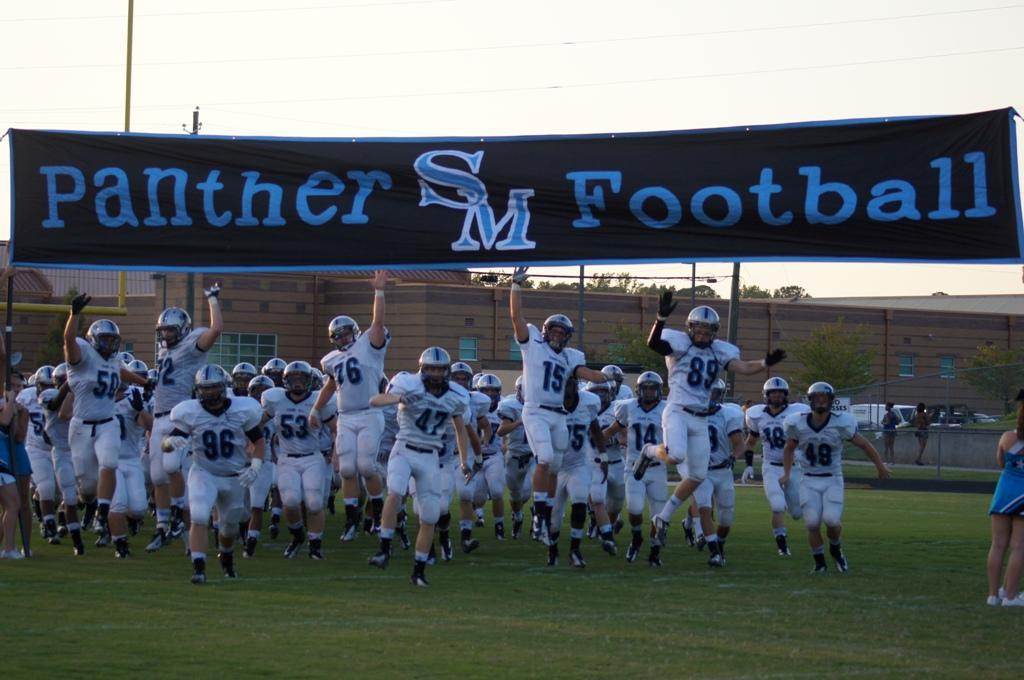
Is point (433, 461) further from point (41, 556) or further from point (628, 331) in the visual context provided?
point (628, 331)

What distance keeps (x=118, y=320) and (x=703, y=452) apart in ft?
138

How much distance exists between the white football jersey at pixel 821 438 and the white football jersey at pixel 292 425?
462 centimetres

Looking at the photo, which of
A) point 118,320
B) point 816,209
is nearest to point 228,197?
point 816,209

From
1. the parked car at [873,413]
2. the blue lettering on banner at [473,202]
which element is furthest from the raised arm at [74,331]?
the parked car at [873,413]

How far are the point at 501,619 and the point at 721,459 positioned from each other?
5.96 meters

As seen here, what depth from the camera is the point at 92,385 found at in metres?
14.6

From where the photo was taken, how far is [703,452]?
558 inches

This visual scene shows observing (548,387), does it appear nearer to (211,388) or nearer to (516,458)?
(211,388)

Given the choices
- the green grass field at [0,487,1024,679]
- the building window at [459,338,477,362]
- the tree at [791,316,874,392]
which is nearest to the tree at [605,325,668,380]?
the building window at [459,338,477,362]

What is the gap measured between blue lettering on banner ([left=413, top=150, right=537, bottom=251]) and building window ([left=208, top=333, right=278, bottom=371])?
1560 inches

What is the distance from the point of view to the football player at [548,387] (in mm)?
14336

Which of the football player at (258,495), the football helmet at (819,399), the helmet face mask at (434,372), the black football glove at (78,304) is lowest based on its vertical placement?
the football player at (258,495)

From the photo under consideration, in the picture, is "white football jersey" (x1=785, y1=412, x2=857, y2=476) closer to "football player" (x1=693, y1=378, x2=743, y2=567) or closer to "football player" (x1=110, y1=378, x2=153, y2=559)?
"football player" (x1=693, y1=378, x2=743, y2=567)

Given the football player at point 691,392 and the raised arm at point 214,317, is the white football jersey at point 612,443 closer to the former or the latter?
the football player at point 691,392
